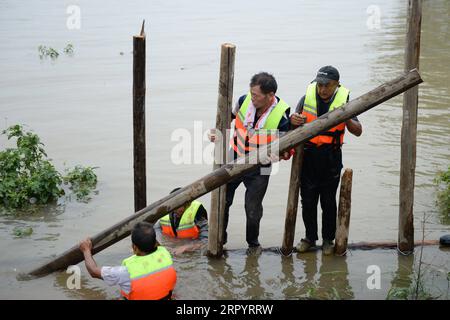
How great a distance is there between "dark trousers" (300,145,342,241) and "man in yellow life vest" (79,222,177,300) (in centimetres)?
189

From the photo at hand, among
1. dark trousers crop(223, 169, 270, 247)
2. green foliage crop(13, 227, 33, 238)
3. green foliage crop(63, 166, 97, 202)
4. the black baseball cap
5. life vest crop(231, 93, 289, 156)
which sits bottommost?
green foliage crop(13, 227, 33, 238)

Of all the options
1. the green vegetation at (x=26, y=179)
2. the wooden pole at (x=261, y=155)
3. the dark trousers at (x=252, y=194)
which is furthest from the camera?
the green vegetation at (x=26, y=179)

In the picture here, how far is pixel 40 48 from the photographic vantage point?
1842 centimetres

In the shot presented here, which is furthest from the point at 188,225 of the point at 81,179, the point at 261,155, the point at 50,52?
the point at 50,52

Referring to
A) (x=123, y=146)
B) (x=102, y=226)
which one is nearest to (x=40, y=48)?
(x=123, y=146)

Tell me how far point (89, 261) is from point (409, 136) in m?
3.16

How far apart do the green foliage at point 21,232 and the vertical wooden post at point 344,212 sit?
363cm

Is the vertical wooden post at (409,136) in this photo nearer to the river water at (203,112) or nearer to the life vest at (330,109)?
the river water at (203,112)

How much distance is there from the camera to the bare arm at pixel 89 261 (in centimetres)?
568

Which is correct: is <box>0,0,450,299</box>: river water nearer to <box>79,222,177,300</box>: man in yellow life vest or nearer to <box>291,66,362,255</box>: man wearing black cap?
<box>291,66,362,255</box>: man wearing black cap

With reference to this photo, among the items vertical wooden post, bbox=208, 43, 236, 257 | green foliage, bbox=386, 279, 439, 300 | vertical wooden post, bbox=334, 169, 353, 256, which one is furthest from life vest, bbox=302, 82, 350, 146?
green foliage, bbox=386, 279, 439, 300

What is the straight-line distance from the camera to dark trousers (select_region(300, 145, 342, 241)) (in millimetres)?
6539

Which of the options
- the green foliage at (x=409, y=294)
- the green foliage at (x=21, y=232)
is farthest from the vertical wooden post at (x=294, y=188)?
the green foliage at (x=21, y=232)

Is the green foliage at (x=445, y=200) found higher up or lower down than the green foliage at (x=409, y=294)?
higher up
